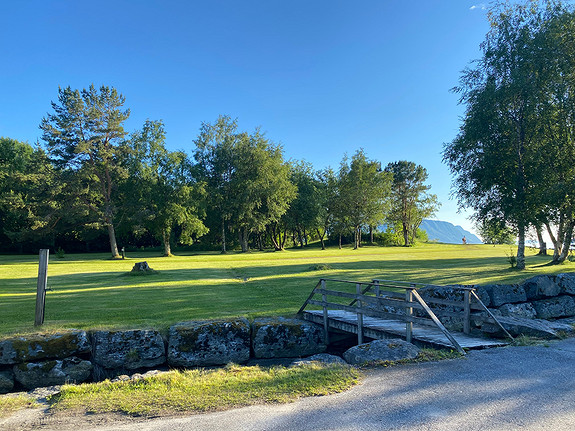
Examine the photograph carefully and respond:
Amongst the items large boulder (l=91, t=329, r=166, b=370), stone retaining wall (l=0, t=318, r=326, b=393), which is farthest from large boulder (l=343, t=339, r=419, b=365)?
large boulder (l=91, t=329, r=166, b=370)

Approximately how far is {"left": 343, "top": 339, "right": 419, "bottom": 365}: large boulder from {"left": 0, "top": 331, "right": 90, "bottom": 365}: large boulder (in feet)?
20.5

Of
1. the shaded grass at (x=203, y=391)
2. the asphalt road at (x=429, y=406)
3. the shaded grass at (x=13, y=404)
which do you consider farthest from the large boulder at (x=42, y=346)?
the asphalt road at (x=429, y=406)

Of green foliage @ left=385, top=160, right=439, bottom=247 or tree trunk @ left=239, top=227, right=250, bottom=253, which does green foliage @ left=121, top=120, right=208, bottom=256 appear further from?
green foliage @ left=385, top=160, right=439, bottom=247

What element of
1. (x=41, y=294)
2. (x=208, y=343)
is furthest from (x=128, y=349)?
(x=41, y=294)

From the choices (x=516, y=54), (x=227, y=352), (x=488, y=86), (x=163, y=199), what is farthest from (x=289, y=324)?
(x=163, y=199)

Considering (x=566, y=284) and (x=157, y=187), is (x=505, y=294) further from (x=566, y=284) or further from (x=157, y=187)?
(x=157, y=187)

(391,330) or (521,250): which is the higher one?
(521,250)

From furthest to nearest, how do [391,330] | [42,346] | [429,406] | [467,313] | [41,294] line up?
1. [41,294]
2. [391,330]
3. [467,313]
4. [42,346]
5. [429,406]

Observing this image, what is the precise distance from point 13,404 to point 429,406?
20.5ft

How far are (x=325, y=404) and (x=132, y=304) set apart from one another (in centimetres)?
1085

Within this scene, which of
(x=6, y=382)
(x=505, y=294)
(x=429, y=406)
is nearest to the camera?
(x=429, y=406)

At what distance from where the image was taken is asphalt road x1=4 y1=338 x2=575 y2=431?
14.2 feet

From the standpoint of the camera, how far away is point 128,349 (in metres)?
8.55

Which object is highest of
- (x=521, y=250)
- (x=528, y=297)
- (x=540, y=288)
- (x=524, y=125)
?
(x=524, y=125)
